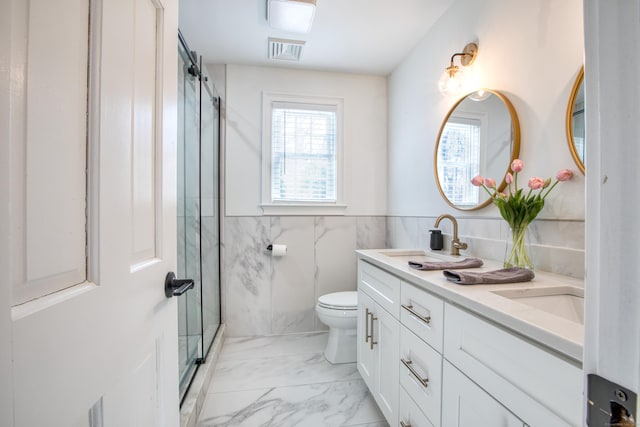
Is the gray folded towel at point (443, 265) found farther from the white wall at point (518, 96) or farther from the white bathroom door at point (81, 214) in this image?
the white bathroom door at point (81, 214)

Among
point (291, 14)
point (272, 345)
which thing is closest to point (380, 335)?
point (272, 345)

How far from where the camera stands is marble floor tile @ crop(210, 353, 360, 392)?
183cm

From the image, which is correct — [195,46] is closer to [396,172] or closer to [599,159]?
[396,172]

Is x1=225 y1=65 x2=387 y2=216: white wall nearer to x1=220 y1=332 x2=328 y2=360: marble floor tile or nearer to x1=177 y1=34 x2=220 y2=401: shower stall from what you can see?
x1=177 y1=34 x2=220 y2=401: shower stall

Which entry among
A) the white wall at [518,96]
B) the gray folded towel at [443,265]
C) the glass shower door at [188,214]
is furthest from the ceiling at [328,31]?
the gray folded towel at [443,265]

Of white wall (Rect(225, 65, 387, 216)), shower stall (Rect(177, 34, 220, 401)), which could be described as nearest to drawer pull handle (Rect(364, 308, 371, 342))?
shower stall (Rect(177, 34, 220, 401))

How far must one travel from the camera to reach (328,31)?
204cm

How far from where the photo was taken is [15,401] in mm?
327

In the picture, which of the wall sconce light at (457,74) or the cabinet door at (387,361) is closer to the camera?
the cabinet door at (387,361)

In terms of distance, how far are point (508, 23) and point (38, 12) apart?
1763mm

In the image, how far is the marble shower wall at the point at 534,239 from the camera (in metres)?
1.08

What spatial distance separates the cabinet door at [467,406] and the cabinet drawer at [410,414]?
0.14 m

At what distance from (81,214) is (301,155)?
7.28ft

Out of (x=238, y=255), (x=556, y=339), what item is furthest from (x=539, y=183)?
(x=238, y=255)
